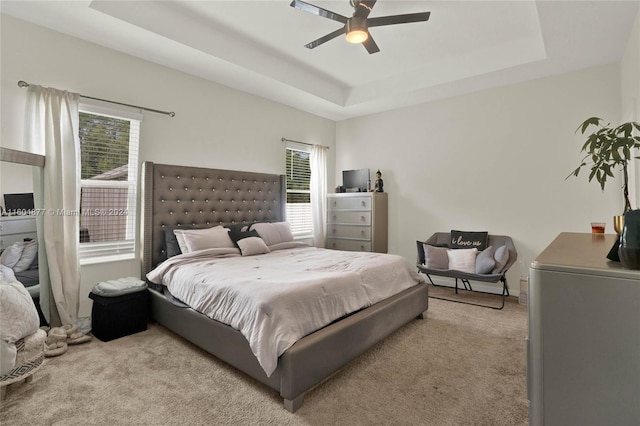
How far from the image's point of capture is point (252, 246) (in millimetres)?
3451

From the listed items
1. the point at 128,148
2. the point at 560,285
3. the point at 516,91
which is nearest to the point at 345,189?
the point at 516,91

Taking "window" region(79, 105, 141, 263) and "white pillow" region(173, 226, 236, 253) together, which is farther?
"white pillow" region(173, 226, 236, 253)

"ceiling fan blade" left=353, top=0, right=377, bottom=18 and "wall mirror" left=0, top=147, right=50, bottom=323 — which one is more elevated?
"ceiling fan blade" left=353, top=0, right=377, bottom=18

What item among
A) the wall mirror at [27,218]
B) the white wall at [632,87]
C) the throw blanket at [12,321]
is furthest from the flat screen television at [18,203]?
the white wall at [632,87]

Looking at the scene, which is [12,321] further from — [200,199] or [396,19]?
[396,19]

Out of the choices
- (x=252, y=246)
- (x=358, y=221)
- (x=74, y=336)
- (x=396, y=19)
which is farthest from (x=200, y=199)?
(x=396, y=19)

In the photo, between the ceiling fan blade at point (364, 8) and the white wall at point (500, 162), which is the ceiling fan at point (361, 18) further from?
the white wall at point (500, 162)

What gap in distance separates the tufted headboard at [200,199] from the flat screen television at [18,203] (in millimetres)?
893

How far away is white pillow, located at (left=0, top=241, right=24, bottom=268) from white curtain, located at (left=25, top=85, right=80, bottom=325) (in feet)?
0.54

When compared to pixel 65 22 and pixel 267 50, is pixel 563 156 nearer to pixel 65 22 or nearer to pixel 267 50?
pixel 267 50

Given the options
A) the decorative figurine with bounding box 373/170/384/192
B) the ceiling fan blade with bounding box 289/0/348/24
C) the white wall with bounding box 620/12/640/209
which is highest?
the ceiling fan blade with bounding box 289/0/348/24

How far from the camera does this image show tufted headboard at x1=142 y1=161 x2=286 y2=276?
3.33m

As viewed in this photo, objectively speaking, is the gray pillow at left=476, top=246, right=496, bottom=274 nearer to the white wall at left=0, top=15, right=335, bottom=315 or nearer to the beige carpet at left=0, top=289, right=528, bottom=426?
the beige carpet at left=0, top=289, right=528, bottom=426

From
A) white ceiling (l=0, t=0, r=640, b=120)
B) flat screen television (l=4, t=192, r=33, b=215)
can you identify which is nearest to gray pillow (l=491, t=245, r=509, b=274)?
white ceiling (l=0, t=0, r=640, b=120)
